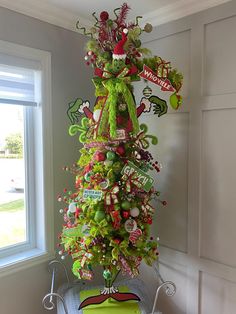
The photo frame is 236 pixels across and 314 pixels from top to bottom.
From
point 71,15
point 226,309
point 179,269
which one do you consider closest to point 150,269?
point 179,269

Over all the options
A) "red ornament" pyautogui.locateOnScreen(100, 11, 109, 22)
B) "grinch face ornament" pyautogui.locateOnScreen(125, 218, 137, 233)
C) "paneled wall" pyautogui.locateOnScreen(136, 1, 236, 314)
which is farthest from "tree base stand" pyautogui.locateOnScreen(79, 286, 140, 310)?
"red ornament" pyautogui.locateOnScreen(100, 11, 109, 22)

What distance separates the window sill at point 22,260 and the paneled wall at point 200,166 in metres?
0.76

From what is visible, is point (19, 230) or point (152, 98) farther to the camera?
point (19, 230)

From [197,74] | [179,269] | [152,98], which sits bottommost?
A: [179,269]

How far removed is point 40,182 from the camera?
1835 mm

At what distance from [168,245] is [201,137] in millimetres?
730

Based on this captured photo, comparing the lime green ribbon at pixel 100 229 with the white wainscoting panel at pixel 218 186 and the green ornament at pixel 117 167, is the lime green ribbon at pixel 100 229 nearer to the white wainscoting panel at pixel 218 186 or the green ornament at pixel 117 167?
the green ornament at pixel 117 167

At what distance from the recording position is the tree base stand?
1601mm

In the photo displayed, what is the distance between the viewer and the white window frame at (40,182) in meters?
1.78

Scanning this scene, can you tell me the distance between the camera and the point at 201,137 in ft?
5.50

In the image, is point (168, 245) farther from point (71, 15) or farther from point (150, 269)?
point (71, 15)

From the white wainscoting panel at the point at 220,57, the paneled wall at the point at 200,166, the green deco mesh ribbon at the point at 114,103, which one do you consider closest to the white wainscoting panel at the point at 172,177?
the paneled wall at the point at 200,166

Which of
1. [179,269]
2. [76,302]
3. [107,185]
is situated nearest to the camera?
[107,185]

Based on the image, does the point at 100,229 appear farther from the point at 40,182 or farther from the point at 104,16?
the point at 104,16
